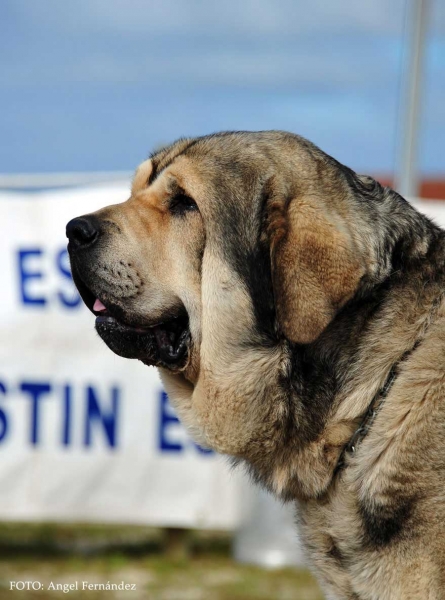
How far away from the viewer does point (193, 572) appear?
21.7 ft

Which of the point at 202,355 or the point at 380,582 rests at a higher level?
the point at 202,355

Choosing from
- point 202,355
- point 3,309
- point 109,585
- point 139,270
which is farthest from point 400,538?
point 3,309

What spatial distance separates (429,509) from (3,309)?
4316 mm

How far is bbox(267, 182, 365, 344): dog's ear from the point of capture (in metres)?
3.16

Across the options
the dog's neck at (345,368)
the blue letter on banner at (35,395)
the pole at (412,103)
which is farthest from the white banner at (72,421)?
the dog's neck at (345,368)

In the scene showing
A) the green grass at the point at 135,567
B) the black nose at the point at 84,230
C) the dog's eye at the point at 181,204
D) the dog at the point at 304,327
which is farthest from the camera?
the green grass at the point at 135,567

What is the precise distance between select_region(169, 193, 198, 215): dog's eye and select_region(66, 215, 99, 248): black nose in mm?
328

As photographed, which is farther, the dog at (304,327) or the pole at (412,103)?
the pole at (412,103)

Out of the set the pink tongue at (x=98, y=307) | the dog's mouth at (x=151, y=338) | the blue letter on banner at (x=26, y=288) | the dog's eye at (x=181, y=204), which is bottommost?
the blue letter on banner at (x=26, y=288)

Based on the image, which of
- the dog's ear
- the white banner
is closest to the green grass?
the white banner

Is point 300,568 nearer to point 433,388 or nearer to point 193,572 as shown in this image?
point 193,572

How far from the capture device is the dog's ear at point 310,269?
3.16m

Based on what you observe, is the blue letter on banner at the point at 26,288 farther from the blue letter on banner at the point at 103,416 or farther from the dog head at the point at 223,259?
the dog head at the point at 223,259

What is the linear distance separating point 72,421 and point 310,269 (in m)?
3.73
